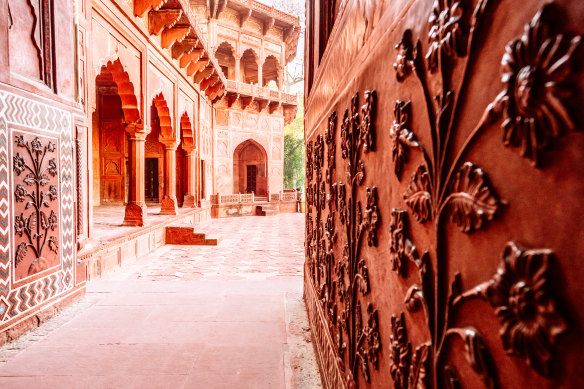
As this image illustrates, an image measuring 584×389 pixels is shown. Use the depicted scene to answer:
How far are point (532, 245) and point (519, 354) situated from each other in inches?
4.4

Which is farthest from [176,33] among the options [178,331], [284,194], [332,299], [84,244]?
[284,194]

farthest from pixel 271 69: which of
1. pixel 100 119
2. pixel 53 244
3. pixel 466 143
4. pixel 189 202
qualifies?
pixel 466 143

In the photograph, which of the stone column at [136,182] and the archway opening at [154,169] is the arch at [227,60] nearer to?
the archway opening at [154,169]

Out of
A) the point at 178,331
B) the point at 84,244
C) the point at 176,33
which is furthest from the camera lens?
the point at 176,33

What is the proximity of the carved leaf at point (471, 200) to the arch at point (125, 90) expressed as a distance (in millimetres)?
7592

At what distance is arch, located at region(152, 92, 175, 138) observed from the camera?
9.49 metres

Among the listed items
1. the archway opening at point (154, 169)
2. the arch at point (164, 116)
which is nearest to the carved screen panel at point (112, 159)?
the archway opening at point (154, 169)

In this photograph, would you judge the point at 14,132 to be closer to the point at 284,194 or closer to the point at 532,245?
the point at 532,245

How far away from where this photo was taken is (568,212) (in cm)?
32

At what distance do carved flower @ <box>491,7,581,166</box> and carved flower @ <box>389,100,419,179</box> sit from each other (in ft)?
0.81

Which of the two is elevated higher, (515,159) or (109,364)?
(515,159)

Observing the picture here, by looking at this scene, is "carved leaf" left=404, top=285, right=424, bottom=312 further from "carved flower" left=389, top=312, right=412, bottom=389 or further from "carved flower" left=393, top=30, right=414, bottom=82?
Answer: "carved flower" left=393, top=30, right=414, bottom=82

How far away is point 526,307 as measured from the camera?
0.36 m

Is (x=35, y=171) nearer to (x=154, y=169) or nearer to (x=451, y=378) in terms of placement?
(x=451, y=378)
